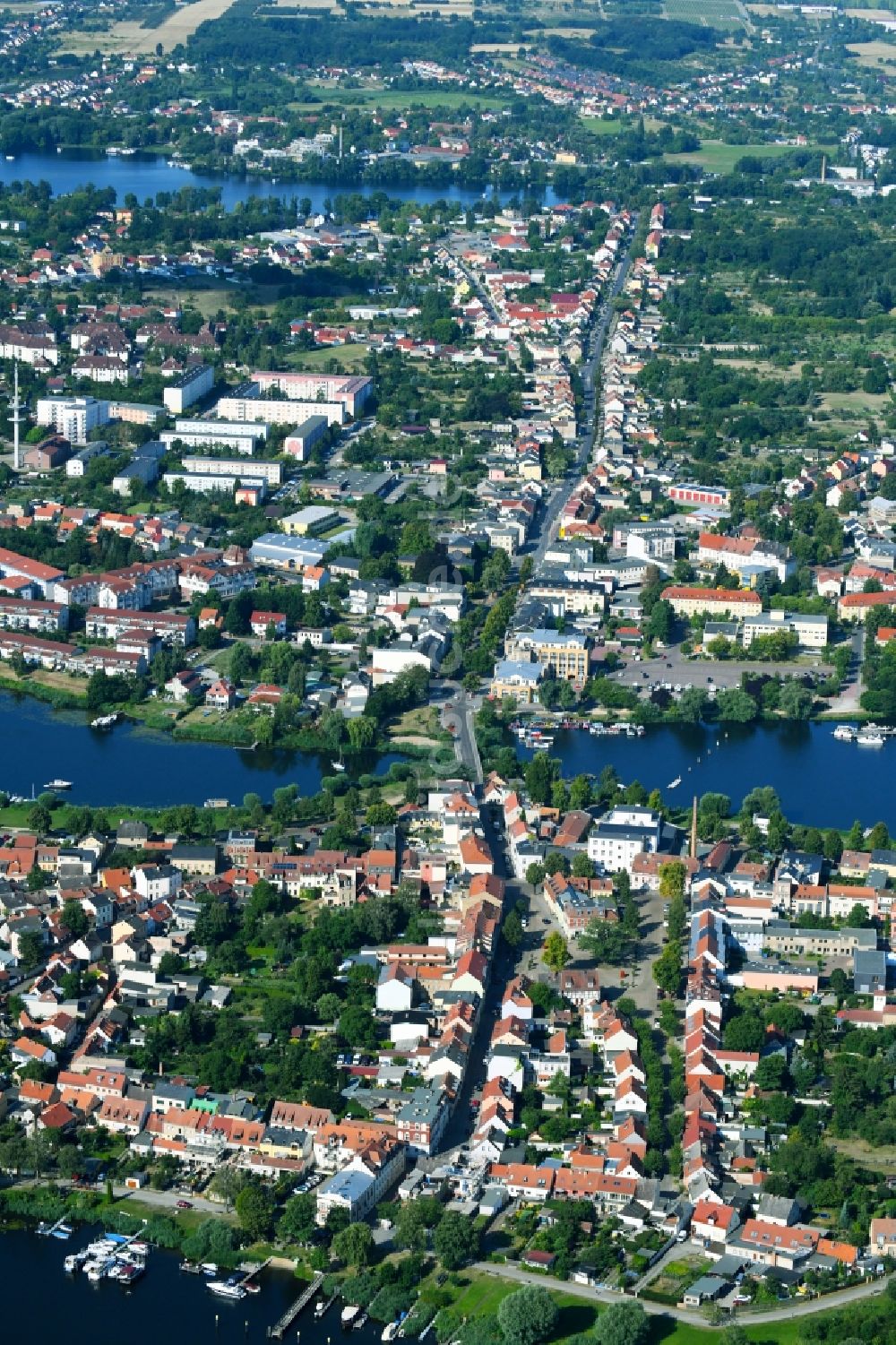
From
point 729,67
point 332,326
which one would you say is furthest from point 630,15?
point 332,326

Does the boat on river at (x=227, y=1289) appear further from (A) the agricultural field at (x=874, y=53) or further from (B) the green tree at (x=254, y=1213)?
(A) the agricultural field at (x=874, y=53)

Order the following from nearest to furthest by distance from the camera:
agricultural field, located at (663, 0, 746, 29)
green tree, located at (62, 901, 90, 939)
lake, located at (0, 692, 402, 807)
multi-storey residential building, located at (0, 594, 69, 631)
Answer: green tree, located at (62, 901, 90, 939), lake, located at (0, 692, 402, 807), multi-storey residential building, located at (0, 594, 69, 631), agricultural field, located at (663, 0, 746, 29)

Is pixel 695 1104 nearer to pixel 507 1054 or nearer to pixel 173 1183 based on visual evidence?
pixel 507 1054

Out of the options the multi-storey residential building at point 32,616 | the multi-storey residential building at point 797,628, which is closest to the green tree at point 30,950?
the multi-storey residential building at point 32,616

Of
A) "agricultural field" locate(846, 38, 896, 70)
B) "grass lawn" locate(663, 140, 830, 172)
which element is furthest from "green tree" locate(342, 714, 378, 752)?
"agricultural field" locate(846, 38, 896, 70)

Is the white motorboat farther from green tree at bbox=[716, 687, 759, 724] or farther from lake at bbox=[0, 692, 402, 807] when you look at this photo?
green tree at bbox=[716, 687, 759, 724]

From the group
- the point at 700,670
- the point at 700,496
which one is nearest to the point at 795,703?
the point at 700,670

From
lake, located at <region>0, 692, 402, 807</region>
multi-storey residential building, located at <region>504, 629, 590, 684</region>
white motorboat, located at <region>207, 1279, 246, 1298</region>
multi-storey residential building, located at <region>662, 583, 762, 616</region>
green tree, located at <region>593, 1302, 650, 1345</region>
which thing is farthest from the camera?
multi-storey residential building, located at <region>662, 583, 762, 616</region>
